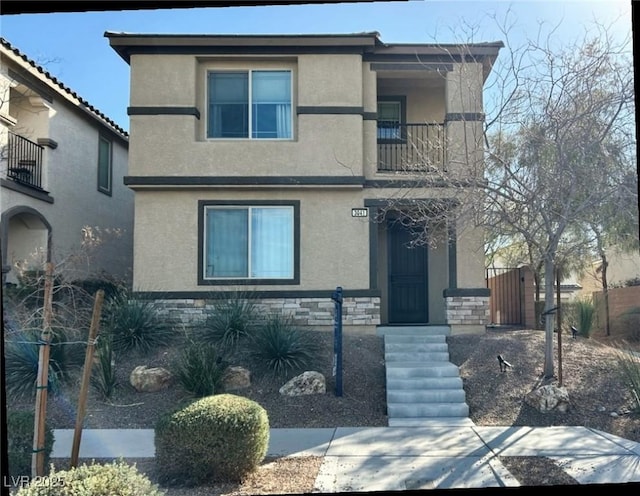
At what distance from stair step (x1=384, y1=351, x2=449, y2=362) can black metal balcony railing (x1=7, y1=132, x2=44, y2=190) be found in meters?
8.33

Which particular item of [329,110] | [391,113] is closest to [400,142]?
[391,113]

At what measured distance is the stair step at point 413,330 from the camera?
445 inches

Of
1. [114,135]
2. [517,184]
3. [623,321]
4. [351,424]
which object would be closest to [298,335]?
[351,424]

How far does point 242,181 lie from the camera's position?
38.2ft

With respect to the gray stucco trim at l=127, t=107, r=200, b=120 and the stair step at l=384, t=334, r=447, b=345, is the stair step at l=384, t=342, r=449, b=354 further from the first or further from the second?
the gray stucco trim at l=127, t=107, r=200, b=120

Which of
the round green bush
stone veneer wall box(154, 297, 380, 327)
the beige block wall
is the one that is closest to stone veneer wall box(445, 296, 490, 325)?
stone veneer wall box(154, 297, 380, 327)

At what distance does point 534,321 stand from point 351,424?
680 cm

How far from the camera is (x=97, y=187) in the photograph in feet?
49.7

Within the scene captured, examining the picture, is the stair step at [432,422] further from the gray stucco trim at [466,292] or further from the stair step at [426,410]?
the gray stucco trim at [466,292]

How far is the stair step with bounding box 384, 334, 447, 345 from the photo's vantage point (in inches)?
427

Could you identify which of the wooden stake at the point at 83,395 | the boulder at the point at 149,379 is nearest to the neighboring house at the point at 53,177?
the boulder at the point at 149,379

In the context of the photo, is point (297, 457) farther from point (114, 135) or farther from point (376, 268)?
point (114, 135)

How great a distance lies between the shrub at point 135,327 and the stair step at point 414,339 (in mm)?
3950

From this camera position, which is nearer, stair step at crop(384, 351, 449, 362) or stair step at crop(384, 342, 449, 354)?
stair step at crop(384, 351, 449, 362)
